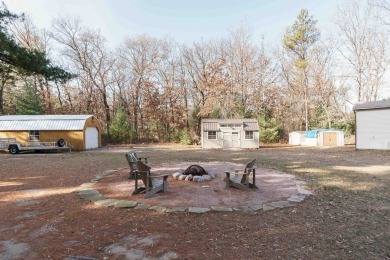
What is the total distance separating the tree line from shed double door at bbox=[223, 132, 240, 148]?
548 centimetres

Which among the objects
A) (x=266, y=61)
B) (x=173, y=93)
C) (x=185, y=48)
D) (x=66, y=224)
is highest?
(x=185, y=48)

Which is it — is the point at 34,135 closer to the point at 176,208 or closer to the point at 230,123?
the point at 230,123

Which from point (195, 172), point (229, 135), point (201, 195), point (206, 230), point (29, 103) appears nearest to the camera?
point (206, 230)

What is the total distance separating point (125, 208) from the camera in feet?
15.1

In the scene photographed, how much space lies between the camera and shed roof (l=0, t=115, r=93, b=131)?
18.9 m

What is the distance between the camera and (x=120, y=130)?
88.3ft

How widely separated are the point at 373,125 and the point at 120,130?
956 inches

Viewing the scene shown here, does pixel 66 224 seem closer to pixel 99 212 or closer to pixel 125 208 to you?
pixel 99 212

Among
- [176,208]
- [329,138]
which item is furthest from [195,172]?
[329,138]

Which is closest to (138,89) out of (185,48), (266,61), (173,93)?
(173,93)

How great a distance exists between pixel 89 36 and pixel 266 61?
21836 millimetres

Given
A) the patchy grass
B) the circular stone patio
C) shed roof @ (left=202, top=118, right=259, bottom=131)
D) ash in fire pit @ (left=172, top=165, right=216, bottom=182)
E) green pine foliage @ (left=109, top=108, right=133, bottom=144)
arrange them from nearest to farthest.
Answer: the patchy grass < the circular stone patio < ash in fire pit @ (left=172, top=165, right=216, bottom=182) < shed roof @ (left=202, top=118, right=259, bottom=131) < green pine foliage @ (left=109, top=108, right=133, bottom=144)

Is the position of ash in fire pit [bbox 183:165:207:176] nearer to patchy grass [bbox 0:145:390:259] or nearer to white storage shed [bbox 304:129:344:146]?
patchy grass [bbox 0:145:390:259]

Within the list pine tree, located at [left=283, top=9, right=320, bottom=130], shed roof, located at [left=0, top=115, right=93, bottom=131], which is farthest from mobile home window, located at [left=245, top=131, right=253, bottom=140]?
shed roof, located at [left=0, top=115, right=93, bottom=131]
